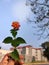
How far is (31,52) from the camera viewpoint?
3255 inches

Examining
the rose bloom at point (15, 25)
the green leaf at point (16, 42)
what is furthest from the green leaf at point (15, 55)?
the rose bloom at point (15, 25)

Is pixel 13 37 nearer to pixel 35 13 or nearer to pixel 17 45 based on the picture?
pixel 17 45

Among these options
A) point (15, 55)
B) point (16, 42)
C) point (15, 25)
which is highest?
point (15, 25)

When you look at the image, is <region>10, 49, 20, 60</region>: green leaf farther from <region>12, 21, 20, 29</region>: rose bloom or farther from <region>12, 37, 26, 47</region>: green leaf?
<region>12, 21, 20, 29</region>: rose bloom

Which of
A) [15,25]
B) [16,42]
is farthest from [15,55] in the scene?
[15,25]

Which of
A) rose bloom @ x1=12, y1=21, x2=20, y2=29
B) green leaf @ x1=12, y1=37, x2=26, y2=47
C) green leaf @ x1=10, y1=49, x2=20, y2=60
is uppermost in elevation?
rose bloom @ x1=12, y1=21, x2=20, y2=29

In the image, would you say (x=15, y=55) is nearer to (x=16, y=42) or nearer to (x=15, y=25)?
(x=16, y=42)

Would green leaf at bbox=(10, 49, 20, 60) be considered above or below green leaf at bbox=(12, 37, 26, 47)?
below

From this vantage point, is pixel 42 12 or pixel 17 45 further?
pixel 42 12

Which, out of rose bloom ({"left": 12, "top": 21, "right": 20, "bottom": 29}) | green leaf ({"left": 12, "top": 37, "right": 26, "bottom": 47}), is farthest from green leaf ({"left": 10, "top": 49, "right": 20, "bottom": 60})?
rose bloom ({"left": 12, "top": 21, "right": 20, "bottom": 29})

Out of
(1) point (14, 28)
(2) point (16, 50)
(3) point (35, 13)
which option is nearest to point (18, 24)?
(1) point (14, 28)

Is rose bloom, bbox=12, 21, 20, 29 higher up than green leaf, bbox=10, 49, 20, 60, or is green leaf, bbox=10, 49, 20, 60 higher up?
rose bloom, bbox=12, 21, 20, 29

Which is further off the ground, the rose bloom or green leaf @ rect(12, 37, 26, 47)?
the rose bloom

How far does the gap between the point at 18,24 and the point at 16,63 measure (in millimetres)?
367
